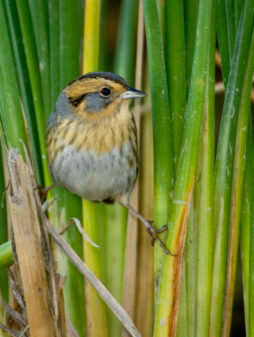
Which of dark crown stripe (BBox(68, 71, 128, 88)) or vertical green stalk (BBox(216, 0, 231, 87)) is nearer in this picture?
vertical green stalk (BBox(216, 0, 231, 87))

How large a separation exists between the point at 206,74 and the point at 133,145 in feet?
1.58

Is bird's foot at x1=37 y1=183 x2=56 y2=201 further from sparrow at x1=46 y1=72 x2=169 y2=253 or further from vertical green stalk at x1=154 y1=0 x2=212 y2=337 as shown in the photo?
vertical green stalk at x1=154 y1=0 x2=212 y2=337

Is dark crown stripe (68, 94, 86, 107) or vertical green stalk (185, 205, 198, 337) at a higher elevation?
dark crown stripe (68, 94, 86, 107)

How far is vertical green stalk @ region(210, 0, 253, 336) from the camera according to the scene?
4.76 ft

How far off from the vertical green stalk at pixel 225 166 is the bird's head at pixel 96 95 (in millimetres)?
304

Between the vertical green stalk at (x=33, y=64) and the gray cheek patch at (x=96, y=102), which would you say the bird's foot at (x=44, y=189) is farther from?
the gray cheek patch at (x=96, y=102)

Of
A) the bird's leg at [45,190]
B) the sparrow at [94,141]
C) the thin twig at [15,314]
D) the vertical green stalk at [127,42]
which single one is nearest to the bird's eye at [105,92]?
the sparrow at [94,141]

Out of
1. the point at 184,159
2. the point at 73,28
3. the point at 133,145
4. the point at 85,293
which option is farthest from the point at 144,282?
the point at 73,28

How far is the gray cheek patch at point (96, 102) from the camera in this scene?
1.83 metres

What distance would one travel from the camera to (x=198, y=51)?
140 centimetres

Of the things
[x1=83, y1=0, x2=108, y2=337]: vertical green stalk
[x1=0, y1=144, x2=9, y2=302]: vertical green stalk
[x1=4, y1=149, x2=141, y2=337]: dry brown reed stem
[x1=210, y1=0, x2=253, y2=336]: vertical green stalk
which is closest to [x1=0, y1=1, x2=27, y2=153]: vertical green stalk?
[x1=4, y1=149, x2=141, y2=337]: dry brown reed stem

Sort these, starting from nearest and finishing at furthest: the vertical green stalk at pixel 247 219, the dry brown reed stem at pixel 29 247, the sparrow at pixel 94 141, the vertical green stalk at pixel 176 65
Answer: the dry brown reed stem at pixel 29 247, the vertical green stalk at pixel 176 65, the vertical green stalk at pixel 247 219, the sparrow at pixel 94 141

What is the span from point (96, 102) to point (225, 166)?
470 mm

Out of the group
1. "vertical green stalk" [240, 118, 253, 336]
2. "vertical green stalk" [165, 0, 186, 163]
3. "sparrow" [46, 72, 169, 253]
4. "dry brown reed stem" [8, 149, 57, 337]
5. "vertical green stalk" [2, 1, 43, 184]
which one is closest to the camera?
"dry brown reed stem" [8, 149, 57, 337]
